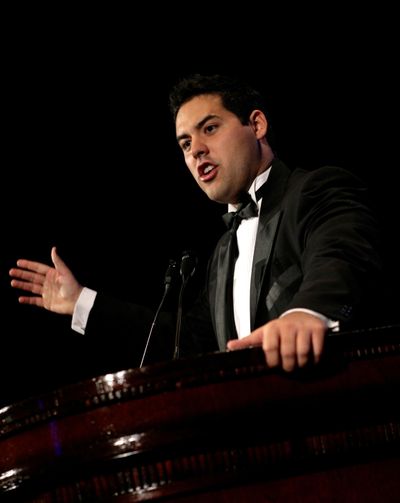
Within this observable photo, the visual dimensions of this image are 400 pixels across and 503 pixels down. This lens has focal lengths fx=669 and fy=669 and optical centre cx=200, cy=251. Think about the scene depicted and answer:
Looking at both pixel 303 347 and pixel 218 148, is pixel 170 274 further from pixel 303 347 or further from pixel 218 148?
pixel 303 347

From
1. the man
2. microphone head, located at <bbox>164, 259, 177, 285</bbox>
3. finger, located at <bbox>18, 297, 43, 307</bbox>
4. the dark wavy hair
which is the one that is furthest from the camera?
the dark wavy hair

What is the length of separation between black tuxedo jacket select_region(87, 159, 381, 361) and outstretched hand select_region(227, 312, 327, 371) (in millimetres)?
106

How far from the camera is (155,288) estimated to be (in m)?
3.61

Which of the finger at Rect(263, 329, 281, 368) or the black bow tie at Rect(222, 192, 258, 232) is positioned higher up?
the black bow tie at Rect(222, 192, 258, 232)

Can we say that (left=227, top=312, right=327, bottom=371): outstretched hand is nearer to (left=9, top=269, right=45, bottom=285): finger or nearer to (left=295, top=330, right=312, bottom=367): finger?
(left=295, top=330, right=312, bottom=367): finger

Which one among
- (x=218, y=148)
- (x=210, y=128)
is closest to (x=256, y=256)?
(x=218, y=148)

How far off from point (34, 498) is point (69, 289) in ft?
3.68

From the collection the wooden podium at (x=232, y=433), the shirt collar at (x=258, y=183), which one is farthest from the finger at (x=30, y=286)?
the wooden podium at (x=232, y=433)

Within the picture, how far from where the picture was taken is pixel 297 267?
6.05 ft

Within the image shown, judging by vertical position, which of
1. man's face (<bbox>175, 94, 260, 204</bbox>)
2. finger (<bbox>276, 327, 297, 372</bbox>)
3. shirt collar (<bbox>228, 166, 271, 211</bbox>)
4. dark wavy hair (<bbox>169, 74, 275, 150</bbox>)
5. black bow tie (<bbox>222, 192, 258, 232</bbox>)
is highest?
dark wavy hair (<bbox>169, 74, 275, 150</bbox>)

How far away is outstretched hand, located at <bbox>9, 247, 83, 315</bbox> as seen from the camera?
2.16m

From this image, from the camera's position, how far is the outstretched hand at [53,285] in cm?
216

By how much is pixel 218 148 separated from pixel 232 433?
4.98ft

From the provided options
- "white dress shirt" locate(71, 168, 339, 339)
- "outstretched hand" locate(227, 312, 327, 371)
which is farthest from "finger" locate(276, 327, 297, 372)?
"white dress shirt" locate(71, 168, 339, 339)
